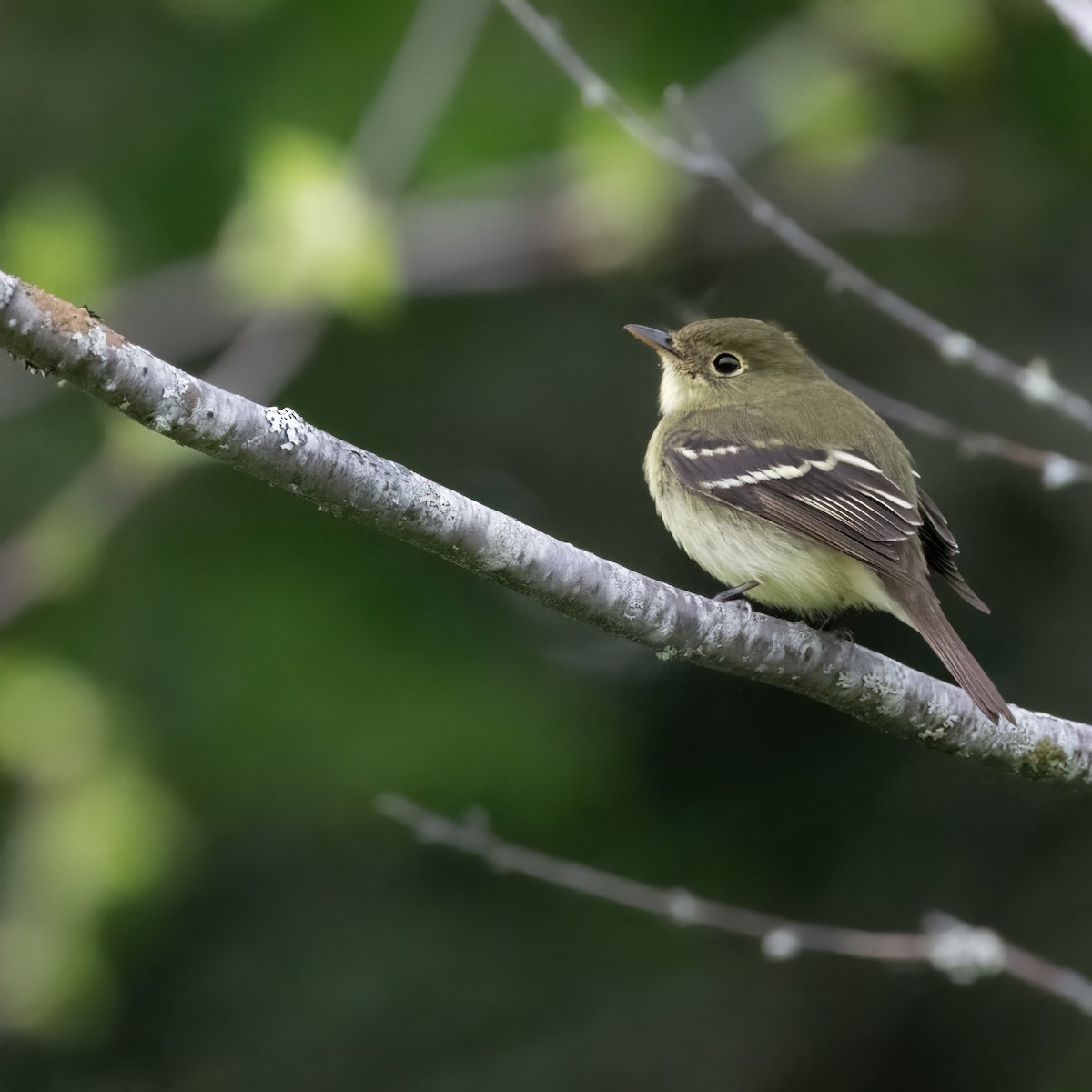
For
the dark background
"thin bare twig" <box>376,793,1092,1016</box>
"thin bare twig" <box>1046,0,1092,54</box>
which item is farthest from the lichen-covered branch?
the dark background

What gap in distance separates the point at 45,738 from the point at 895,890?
402 cm

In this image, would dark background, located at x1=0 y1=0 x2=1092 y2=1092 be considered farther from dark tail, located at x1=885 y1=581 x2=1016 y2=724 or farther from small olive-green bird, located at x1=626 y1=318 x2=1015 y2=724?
dark tail, located at x1=885 y1=581 x2=1016 y2=724

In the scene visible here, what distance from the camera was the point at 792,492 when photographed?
5.20 metres

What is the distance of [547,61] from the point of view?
7.95m

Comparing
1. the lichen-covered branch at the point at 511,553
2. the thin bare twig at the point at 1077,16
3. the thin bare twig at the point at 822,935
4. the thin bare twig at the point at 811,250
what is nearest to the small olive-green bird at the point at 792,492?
the lichen-covered branch at the point at 511,553

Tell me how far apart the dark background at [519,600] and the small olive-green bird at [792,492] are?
132 cm

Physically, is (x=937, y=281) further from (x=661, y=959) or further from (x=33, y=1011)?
(x=33, y=1011)

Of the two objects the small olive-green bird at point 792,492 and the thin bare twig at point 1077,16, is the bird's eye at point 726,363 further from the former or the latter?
the thin bare twig at point 1077,16

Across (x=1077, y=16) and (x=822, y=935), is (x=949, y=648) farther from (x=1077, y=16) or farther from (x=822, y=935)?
(x=1077, y=16)

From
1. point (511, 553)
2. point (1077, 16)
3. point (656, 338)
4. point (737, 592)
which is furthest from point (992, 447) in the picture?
point (511, 553)

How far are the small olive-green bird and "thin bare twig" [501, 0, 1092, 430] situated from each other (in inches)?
22.0

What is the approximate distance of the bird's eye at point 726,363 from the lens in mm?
6113

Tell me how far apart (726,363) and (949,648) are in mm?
1804

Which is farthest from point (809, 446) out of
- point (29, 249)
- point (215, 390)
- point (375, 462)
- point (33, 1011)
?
point (33, 1011)
